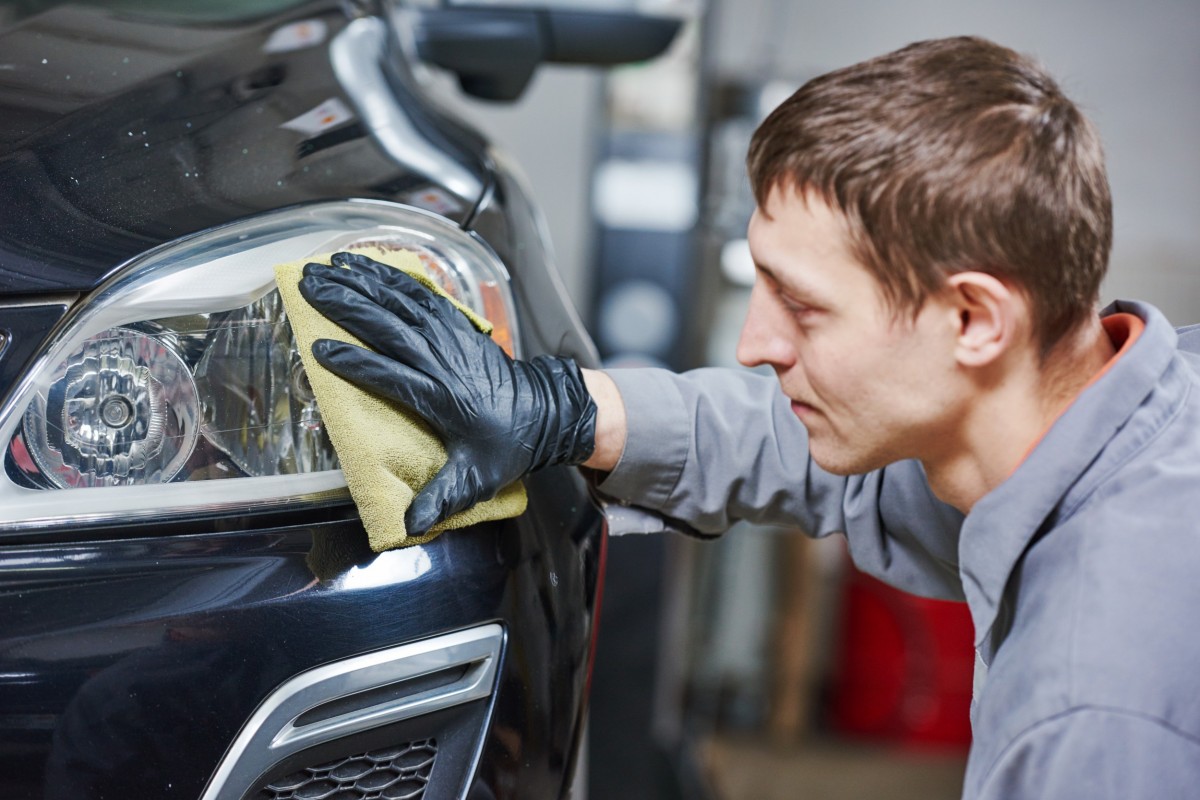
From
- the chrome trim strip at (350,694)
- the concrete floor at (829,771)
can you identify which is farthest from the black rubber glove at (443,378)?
the concrete floor at (829,771)

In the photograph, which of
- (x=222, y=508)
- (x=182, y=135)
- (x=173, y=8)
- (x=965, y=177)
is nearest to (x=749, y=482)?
(x=965, y=177)

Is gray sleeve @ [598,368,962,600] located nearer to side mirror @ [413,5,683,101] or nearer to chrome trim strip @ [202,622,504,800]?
chrome trim strip @ [202,622,504,800]

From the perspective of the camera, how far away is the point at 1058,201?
84 centimetres

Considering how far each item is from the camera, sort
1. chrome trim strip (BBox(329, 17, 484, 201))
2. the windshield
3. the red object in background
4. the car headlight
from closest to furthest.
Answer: the car headlight < chrome trim strip (BBox(329, 17, 484, 201)) < the windshield < the red object in background

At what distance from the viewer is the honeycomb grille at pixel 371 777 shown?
879 mm

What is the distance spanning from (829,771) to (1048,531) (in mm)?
1960

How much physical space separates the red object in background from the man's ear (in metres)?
1.95

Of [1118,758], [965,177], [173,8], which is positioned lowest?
[1118,758]

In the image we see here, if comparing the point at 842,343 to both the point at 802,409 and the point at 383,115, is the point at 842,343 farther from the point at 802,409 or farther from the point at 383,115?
the point at 383,115

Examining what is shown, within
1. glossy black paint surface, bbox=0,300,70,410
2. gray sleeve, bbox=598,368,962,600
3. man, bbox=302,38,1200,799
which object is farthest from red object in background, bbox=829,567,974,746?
glossy black paint surface, bbox=0,300,70,410

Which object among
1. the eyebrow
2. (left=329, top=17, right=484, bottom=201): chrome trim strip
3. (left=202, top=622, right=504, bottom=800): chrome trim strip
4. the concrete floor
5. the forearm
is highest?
(left=329, top=17, right=484, bottom=201): chrome trim strip

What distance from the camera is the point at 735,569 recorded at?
292 centimetres

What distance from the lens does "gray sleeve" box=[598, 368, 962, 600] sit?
3.64 feet

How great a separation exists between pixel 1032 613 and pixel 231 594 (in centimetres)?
63
